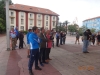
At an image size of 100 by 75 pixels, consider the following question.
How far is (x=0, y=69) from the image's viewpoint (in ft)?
17.0

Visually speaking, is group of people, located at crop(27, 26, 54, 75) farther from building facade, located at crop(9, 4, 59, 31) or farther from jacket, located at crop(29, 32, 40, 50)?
building facade, located at crop(9, 4, 59, 31)

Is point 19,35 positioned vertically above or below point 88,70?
above

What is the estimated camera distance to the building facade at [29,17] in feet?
153

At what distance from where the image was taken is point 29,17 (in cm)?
5050

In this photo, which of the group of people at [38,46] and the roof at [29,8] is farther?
the roof at [29,8]

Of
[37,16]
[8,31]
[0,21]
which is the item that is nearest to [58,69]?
[8,31]

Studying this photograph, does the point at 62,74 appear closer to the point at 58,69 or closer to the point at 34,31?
the point at 58,69

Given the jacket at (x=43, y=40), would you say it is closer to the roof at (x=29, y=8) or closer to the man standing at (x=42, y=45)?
the man standing at (x=42, y=45)

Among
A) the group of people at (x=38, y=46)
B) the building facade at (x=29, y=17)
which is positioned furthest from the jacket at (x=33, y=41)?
the building facade at (x=29, y=17)

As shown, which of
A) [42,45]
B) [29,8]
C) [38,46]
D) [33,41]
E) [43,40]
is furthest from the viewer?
[29,8]

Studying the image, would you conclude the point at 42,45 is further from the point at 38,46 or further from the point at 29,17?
the point at 29,17

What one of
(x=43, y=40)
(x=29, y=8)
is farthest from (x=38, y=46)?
(x=29, y=8)

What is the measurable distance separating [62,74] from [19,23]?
149ft

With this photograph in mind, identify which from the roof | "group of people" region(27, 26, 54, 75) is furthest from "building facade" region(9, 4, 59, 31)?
"group of people" region(27, 26, 54, 75)
